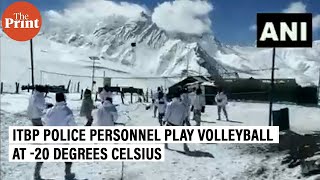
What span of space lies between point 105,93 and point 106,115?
401mm

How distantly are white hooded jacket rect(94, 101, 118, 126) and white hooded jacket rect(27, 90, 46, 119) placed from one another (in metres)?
Answer: 0.56

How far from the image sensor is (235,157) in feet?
24.5

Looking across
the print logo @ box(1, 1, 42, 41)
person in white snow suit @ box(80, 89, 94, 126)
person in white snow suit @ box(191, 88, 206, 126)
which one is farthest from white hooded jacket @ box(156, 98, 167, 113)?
the print logo @ box(1, 1, 42, 41)

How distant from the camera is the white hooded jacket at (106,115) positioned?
7.38 meters

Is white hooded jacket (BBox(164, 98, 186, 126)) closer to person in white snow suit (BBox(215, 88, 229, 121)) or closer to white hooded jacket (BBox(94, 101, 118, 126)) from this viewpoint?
person in white snow suit (BBox(215, 88, 229, 121))

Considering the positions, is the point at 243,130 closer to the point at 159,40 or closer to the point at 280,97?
the point at 280,97

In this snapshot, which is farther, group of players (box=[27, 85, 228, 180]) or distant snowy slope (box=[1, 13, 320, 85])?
distant snowy slope (box=[1, 13, 320, 85])

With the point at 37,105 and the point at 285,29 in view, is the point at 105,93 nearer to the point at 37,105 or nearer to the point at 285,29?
the point at 37,105

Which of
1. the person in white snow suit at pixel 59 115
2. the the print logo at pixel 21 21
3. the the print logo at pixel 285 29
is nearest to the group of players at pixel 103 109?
the person in white snow suit at pixel 59 115

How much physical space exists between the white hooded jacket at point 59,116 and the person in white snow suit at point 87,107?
0.33 m

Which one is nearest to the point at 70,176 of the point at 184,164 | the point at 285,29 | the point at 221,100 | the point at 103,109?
the point at 103,109

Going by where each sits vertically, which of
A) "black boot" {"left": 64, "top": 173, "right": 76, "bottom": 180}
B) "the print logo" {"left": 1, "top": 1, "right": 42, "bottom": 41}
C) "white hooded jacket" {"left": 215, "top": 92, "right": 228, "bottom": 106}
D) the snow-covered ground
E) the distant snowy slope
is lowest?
"black boot" {"left": 64, "top": 173, "right": 76, "bottom": 180}

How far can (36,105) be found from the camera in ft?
24.4

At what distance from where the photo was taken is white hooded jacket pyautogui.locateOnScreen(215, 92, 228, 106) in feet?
26.2
